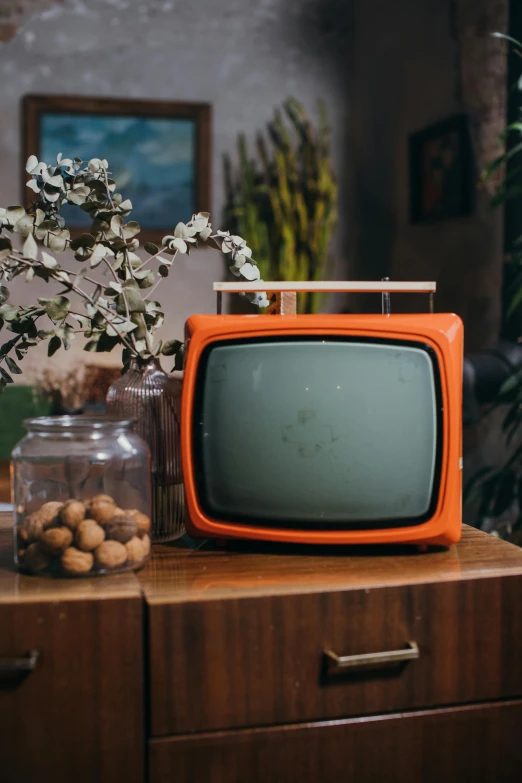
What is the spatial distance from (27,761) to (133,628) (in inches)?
5.8

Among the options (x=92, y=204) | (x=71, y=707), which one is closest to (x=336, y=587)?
(x=71, y=707)

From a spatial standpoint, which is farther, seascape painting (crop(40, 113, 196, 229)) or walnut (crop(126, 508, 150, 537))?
seascape painting (crop(40, 113, 196, 229))

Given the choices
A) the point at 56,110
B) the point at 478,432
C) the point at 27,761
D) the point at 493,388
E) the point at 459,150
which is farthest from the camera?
the point at 56,110

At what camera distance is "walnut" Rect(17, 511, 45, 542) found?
782 mm

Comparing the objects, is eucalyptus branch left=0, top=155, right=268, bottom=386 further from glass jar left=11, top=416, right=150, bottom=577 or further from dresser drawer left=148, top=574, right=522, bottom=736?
dresser drawer left=148, top=574, right=522, bottom=736

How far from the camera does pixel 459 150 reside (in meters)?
2.79

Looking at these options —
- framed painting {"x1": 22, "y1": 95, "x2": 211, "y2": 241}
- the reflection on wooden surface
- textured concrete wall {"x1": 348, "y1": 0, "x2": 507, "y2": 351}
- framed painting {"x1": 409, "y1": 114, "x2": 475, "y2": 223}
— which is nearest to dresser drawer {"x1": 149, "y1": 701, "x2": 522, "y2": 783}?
the reflection on wooden surface

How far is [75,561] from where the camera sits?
762 millimetres

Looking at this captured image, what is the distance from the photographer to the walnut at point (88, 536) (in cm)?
77

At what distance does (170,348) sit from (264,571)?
0.30 m

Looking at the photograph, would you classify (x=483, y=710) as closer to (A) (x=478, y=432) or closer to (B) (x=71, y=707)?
(B) (x=71, y=707)

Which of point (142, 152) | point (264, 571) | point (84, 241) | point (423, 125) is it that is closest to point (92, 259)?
point (84, 241)

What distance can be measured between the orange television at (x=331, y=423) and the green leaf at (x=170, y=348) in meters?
0.09

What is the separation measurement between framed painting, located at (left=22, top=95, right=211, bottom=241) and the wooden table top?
291 centimetres
